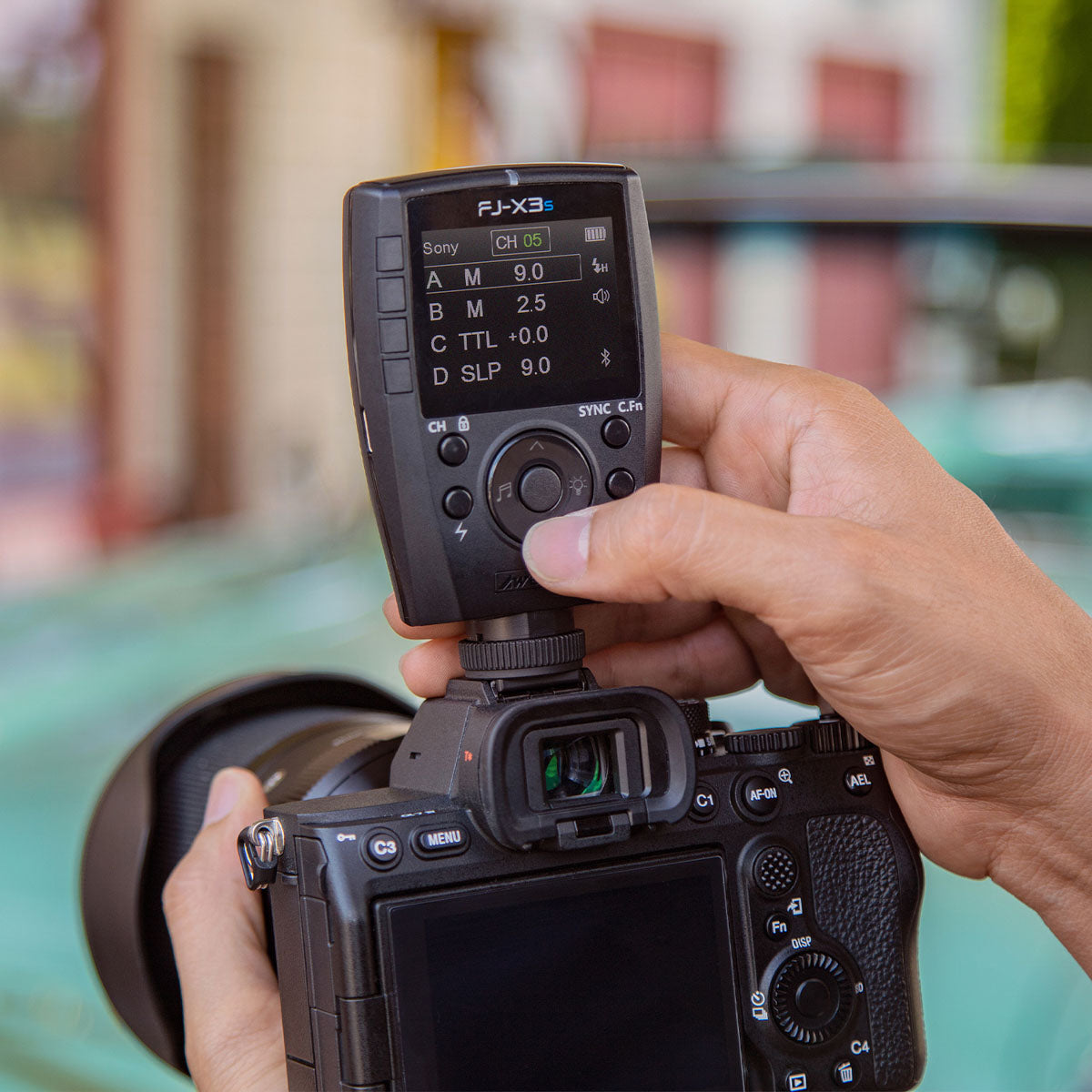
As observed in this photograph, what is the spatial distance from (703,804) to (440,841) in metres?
0.19

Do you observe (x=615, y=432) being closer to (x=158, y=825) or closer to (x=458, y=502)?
(x=458, y=502)

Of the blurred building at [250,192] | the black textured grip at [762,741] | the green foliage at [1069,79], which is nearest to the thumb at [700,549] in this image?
the black textured grip at [762,741]

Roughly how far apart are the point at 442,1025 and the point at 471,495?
323 millimetres

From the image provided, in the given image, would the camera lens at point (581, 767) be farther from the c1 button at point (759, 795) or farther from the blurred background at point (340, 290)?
the blurred background at point (340, 290)

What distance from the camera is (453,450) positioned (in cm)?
90

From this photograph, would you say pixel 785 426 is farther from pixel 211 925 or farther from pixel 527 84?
pixel 527 84

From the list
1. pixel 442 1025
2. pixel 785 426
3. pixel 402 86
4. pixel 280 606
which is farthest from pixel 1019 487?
pixel 402 86

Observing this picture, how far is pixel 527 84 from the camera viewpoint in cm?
682

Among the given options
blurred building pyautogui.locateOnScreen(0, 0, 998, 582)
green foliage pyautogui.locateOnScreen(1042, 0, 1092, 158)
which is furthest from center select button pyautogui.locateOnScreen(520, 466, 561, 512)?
green foliage pyautogui.locateOnScreen(1042, 0, 1092, 158)

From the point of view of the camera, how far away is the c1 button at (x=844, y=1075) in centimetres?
98

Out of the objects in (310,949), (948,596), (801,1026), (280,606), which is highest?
(948,596)

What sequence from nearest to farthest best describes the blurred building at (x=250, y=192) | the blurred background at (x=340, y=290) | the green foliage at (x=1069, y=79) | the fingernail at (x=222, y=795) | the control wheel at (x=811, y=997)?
the control wheel at (x=811, y=997) < the fingernail at (x=222, y=795) < the blurred background at (x=340, y=290) < the blurred building at (x=250, y=192) < the green foliage at (x=1069, y=79)

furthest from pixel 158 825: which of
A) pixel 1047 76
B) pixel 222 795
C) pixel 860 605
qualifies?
pixel 1047 76

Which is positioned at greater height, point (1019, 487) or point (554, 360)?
point (554, 360)
